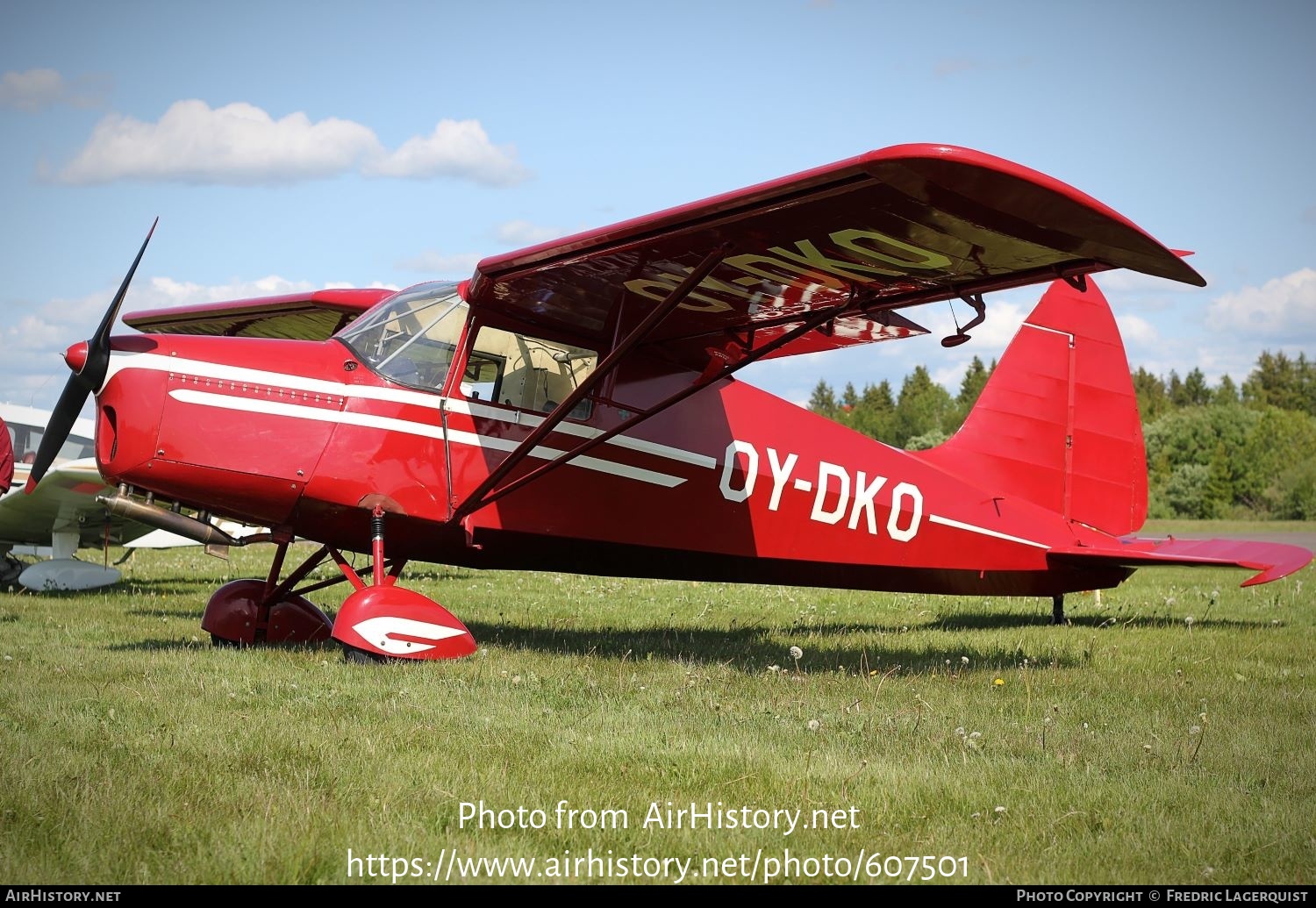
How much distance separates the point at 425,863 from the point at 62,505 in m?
10.1

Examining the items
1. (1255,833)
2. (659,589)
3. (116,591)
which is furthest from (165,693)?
(659,589)

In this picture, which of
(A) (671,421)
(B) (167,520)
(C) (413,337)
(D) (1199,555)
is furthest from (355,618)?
(D) (1199,555)

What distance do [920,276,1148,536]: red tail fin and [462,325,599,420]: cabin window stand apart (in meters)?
3.30

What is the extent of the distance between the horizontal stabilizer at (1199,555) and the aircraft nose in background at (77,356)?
7113 millimetres

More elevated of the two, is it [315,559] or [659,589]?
[315,559]

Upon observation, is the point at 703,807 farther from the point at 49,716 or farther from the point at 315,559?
the point at 315,559

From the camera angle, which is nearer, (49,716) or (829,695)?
(49,716)

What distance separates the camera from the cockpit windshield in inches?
269

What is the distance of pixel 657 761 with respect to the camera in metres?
4.13

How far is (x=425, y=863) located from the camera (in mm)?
2994

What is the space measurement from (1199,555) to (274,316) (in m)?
→ 7.72

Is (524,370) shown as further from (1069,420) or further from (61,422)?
(1069,420)

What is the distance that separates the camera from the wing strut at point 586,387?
578 cm

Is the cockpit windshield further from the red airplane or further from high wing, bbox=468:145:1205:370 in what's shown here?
high wing, bbox=468:145:1205:370
